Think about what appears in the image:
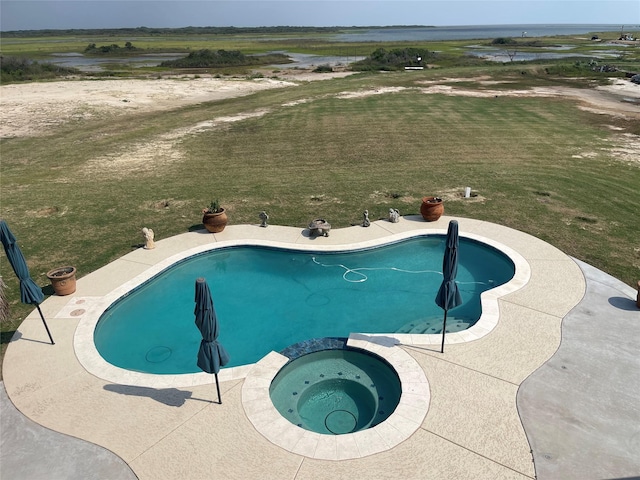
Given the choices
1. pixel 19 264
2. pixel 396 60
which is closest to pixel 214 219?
pixel 19 264

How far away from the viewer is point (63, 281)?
13648 millimetres

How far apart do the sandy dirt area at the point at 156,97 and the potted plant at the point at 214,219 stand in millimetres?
13745

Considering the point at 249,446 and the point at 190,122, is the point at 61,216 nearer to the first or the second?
the point at 249,446

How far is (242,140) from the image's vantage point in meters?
32.0

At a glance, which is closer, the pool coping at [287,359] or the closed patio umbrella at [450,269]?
the pool coping at [287,359]

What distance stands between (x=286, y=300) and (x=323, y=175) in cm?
1200

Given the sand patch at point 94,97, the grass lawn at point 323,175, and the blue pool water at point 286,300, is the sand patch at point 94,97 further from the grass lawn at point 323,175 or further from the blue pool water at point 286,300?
the blue pool water at point 286,300

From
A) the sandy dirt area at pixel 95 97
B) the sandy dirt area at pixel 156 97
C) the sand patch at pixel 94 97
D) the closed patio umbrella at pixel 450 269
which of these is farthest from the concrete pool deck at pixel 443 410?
the sandy dirt area at pixel 95 97

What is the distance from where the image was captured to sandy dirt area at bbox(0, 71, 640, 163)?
37.4m

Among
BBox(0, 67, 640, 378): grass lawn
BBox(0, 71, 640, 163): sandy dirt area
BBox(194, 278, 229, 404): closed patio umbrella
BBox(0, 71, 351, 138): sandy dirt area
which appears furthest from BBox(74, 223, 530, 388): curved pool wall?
BBox(0, 71, 351, 138): sandy dirt area

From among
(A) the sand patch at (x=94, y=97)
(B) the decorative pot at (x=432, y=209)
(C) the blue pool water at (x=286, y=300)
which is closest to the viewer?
(C) the blue pool water at (x=286, y=300)

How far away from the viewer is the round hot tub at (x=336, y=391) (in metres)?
9.84

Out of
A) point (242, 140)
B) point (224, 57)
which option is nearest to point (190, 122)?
point (242, 140)

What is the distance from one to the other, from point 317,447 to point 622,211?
60.0ft
